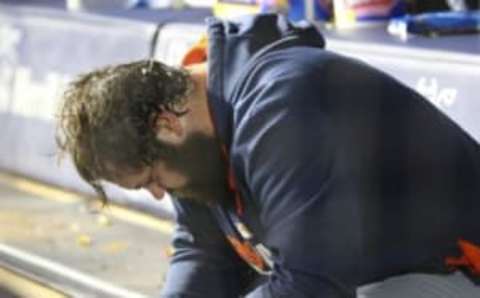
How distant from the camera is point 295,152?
149cm

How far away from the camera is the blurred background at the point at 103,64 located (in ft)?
8.15

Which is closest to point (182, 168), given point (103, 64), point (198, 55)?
point (198, 55)

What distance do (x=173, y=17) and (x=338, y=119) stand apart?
69.6 inches

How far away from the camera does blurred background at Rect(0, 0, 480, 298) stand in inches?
97.8

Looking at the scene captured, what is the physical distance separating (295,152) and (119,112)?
0.23 metres

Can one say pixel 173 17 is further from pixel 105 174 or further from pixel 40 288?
pixel 105 174

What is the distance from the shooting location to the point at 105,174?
1.58m

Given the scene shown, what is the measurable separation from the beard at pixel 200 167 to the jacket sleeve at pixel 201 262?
19cm

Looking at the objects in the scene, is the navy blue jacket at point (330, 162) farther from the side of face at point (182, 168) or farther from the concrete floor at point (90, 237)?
the concrete floor at point (90, 237)

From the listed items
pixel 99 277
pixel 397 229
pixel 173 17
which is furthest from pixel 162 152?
pixel 173 17

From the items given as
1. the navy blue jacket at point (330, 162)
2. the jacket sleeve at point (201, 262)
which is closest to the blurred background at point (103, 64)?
the jacket sleeve at point (201, 262)

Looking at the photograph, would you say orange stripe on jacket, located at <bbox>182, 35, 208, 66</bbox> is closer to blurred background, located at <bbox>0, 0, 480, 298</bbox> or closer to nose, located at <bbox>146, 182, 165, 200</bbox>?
nose, located at <bbox>146, 182, 165, 200</bbox>

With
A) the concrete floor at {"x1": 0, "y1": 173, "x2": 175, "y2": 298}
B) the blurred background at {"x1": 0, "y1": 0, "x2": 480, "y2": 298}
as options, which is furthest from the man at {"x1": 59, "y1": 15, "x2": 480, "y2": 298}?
the concrete floor at {"x1": 0, "y1": 173, "x2": 175, "y2": 298}

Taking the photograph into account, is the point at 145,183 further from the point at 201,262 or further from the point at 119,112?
the point at 201,262
